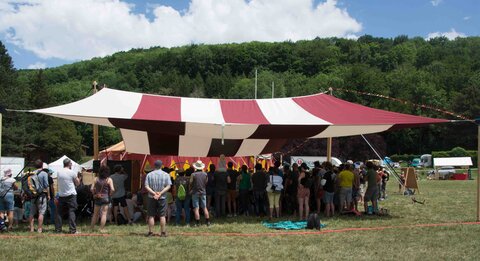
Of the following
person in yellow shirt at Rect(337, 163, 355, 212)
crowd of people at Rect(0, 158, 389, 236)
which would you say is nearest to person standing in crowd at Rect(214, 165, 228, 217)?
crowd of people at Rect(0, 158, 389, 236)

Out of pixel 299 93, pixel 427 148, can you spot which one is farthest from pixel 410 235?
pixel 299 93

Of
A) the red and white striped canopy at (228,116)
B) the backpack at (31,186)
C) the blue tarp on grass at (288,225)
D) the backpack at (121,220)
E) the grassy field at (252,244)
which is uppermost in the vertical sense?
the red and white striped canopy at (228,116)

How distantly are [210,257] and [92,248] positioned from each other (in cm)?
171

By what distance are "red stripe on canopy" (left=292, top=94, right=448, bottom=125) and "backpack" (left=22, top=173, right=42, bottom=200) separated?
538 centimetres

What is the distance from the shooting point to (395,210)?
454 inches

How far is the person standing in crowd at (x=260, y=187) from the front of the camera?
986cm

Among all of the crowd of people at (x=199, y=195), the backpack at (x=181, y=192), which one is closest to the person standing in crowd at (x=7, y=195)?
the crowd of people at (x=199, y=195)

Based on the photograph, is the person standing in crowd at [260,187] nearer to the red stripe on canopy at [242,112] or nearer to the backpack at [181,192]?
the red stripe on canopy at [242,112]

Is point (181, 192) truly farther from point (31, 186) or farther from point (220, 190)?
point (31, 186)

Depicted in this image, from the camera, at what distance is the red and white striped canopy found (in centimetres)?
898

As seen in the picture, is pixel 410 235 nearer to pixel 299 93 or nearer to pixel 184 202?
pixel 184 202

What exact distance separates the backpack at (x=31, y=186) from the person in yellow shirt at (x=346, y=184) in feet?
19.5

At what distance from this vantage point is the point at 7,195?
8164 mm

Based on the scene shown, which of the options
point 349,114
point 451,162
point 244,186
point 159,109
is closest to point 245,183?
point 244,186
